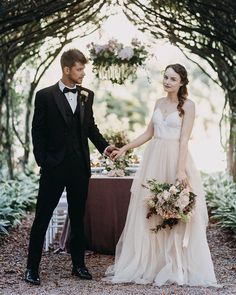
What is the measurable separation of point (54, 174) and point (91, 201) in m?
1.85

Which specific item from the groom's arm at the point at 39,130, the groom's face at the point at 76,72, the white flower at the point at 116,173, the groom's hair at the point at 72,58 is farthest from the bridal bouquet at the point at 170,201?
the white flower at the point at 116,173

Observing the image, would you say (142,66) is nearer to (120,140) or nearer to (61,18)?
(120,140)

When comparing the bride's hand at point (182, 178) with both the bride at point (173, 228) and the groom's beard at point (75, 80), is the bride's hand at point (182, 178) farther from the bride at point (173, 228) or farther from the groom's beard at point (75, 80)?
the groom's beard at point (75, 80)

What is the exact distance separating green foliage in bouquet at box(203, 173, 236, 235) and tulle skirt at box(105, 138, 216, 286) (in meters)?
2.56

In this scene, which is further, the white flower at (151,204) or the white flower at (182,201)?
the white flower at (151,204)

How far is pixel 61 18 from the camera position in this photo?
423 inches

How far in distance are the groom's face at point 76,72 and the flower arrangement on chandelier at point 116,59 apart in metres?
3.26

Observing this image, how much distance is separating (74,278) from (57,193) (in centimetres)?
89

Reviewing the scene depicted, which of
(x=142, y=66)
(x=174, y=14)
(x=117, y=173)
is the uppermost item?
(x=174, y=14)

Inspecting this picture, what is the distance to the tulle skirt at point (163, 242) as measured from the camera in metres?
6.04

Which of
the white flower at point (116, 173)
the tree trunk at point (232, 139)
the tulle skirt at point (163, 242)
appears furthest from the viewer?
the tree trunk at point (232, 139)

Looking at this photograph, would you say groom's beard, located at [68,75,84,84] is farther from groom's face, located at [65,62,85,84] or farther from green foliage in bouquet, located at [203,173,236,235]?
green foliage in bouquet, located at [203,173,236,235]

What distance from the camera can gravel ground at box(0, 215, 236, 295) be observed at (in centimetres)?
571

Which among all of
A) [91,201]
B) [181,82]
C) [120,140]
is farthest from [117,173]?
[181,82]
